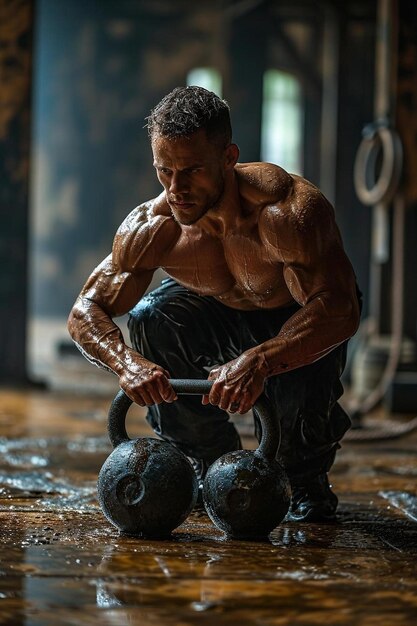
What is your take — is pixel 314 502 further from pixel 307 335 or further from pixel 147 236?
pixel 147 236

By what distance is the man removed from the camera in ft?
10.3

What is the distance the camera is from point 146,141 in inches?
722

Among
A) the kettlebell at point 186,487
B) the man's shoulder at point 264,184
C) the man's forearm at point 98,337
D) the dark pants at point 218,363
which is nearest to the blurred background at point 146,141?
the dark pants at point 218,363

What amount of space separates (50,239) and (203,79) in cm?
362

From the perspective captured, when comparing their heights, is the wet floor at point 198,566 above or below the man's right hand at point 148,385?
below

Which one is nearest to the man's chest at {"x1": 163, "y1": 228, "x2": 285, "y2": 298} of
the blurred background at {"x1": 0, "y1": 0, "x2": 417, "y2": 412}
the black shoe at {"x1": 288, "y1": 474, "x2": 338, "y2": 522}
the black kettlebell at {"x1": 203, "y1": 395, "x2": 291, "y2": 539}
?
the black kettlebell at {"x1": 203, "y1": 395, "x2": 291, "y2": 539}

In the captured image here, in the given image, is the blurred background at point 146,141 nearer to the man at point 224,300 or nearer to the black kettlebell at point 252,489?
the man at point 224,300

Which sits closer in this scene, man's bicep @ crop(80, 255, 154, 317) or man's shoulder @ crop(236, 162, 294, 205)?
man's shoulder @ crop(236, 162, 294, 205)

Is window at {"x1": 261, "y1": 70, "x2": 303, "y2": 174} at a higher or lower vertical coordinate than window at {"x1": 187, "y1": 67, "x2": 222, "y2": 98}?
lower

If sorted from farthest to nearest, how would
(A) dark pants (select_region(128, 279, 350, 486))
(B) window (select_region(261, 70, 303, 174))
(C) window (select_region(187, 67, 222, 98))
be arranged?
1. (C) window (select_region(187, 67, 222, 98))
2. (B) window (select_region(261, 70, 303, 174))
3. (A) dark pants (select_region(128, 279, 350, 486))

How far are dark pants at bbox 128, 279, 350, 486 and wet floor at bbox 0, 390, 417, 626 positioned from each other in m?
0.24

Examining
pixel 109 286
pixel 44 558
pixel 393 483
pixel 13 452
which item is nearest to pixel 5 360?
pixel 13 452

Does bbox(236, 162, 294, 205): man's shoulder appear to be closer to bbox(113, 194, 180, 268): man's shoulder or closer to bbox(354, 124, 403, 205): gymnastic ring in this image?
bbox(113, 194, 180, 268): man's shoulder

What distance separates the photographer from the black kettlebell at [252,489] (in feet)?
10.0
